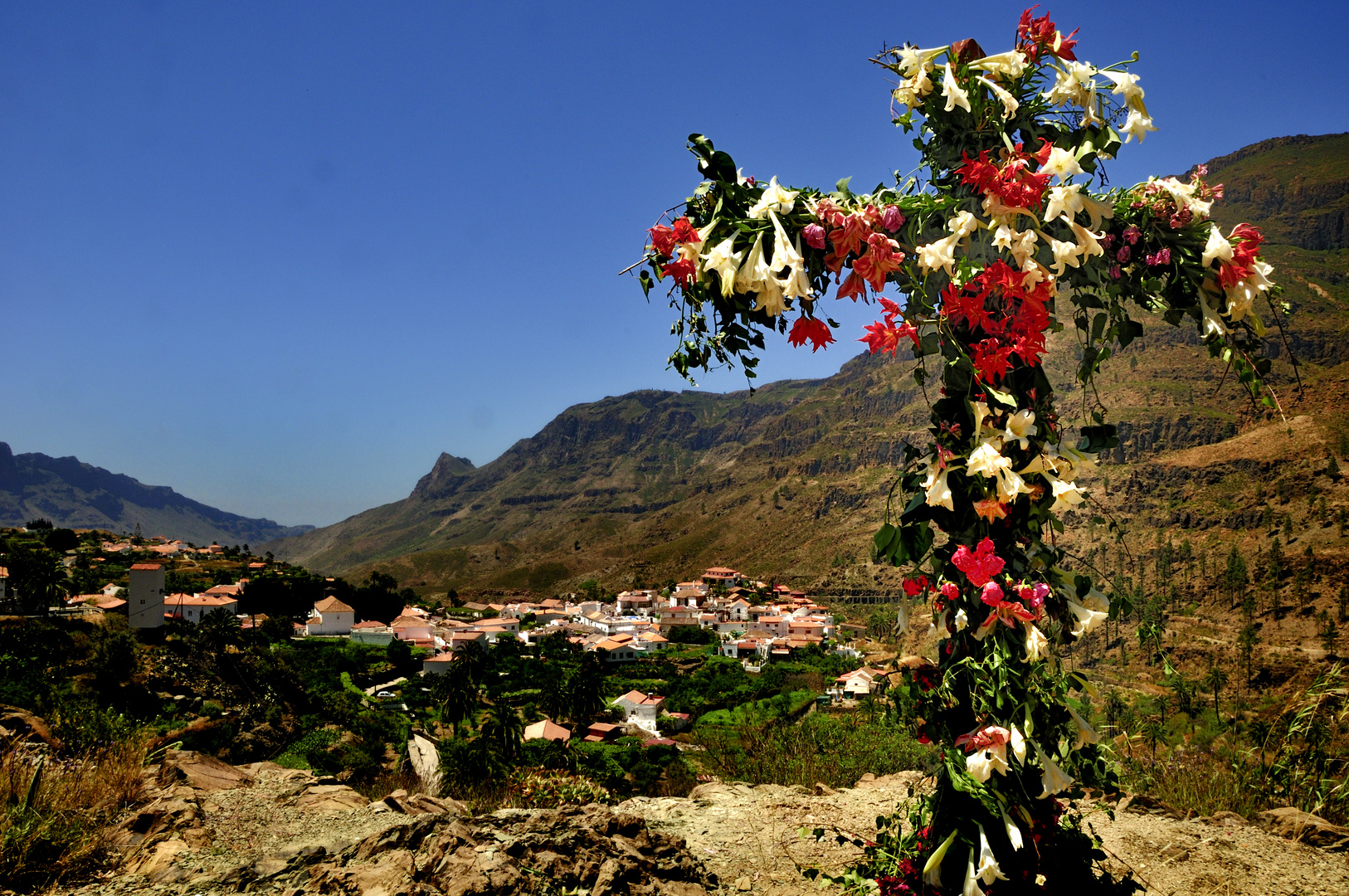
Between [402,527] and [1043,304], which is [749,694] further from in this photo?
[402,527]

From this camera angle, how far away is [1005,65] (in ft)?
6.43

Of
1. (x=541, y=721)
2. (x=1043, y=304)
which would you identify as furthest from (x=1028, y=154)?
(x=541, y=721)

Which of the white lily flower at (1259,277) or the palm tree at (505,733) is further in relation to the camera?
the palm tree at (505,733)

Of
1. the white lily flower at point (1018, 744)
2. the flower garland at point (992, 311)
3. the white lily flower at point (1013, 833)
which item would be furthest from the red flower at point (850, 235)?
the white lily flower at point (1013, 833)

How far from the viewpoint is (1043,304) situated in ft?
6.25

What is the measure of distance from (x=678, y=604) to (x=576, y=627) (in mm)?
11325

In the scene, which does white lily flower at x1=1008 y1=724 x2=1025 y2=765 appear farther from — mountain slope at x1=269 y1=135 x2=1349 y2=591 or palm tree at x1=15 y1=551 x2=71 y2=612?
mountain slope at x1=269 y1=135 x2=1349 y2=591

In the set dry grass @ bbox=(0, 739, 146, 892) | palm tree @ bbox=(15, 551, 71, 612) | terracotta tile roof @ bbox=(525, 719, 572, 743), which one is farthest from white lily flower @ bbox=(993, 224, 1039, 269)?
palm tree @ bbox=(15, 551, 71, 612)

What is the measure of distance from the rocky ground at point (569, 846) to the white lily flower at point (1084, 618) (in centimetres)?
76

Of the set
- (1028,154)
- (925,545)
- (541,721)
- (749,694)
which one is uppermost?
(1028,154)

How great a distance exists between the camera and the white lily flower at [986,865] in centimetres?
174

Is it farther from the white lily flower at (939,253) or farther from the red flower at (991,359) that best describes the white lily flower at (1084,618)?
the white lily flower at (939,253)

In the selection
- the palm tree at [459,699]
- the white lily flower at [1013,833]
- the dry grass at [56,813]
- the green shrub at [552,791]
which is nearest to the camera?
the white lily flower at [1013,833]

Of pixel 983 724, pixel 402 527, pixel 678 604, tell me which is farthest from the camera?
pixel 402 527
